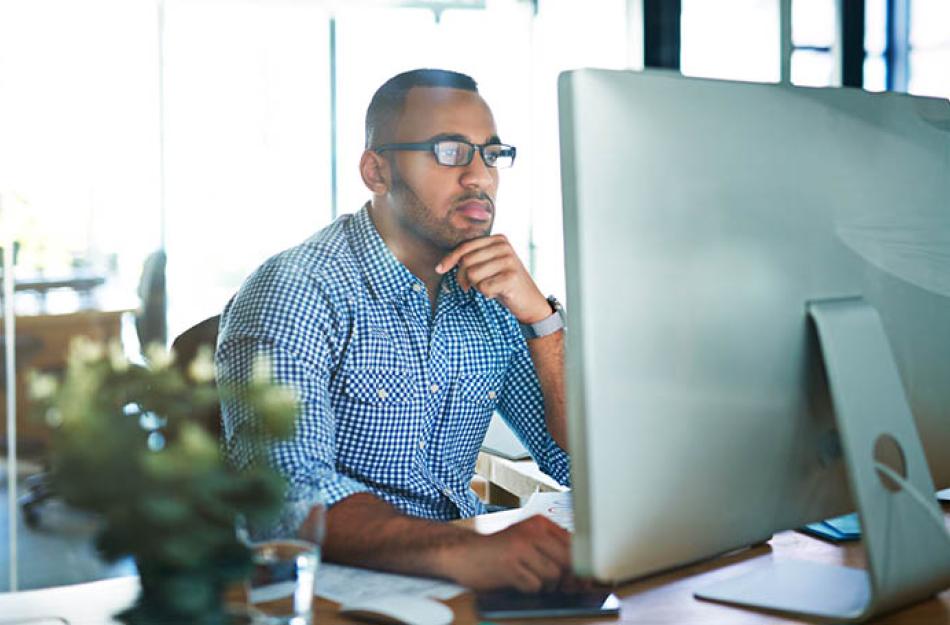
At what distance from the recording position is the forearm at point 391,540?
105cm

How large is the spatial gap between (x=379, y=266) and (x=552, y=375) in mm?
322

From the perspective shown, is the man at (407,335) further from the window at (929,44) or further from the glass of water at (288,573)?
the window at (929,44)

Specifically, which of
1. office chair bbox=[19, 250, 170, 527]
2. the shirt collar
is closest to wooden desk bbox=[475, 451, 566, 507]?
the shirt collar

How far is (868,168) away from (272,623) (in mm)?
675

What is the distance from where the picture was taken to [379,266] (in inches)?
60.1

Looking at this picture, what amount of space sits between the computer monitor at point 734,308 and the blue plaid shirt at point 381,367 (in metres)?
0.48

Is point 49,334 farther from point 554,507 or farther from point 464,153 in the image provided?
point 554,507

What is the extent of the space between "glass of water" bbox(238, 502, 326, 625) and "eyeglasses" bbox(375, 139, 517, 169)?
0.86m

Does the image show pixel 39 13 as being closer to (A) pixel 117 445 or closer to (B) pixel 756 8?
(B) pixel 756 8

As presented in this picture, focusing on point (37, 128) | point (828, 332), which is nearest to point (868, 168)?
point (828, 332)

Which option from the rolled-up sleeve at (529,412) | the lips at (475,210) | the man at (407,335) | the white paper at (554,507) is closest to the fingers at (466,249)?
the man at (407,335)

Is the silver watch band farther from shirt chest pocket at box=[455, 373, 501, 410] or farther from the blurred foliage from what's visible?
the blurred foliage

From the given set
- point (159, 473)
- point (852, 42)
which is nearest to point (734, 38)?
point (852, 42)

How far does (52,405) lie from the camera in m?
0.71
